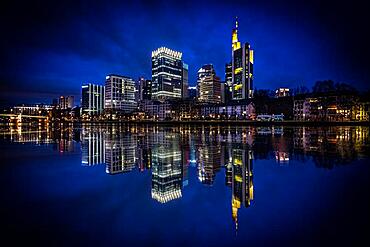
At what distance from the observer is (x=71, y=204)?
6.86 metres

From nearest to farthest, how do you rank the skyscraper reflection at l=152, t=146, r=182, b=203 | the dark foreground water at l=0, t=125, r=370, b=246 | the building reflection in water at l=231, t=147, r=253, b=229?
the dark foreground water at l=0, t=125, r=370, b=246, the building reflection in water at l=231, t=147, r=253, b=229, the skyscraper reflection at l=152, t=146, r=182, b=203

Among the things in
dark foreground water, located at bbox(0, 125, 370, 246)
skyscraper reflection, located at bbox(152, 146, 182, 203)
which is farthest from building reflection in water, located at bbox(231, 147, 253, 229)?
skyscraper reflection, located at bbox(152, 146, 182, 203)

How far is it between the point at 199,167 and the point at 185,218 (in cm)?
576

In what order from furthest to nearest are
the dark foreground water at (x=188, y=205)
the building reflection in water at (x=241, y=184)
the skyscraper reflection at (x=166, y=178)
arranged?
the skyscraper reflection at (x=166, y=178) → the building reflection in water at (x=241, y=184) → the dark foreground water at (x=188, y=205)

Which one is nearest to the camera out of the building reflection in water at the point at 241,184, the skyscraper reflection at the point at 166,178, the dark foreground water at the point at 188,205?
the dark foreground water at the point at 188,205

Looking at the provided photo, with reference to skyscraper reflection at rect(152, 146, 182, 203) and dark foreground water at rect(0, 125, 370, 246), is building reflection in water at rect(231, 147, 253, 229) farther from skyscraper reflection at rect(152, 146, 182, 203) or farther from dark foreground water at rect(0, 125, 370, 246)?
skyscraper reflection at rect(152, 146, 182, 203)

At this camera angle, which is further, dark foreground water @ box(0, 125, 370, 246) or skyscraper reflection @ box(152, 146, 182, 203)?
skyscraper reflection @ box(152, 146, 182, 203)

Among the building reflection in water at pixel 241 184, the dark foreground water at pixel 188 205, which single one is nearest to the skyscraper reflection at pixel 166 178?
the dark foreground water at pixel 188 205

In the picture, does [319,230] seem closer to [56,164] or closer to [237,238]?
[237,238]

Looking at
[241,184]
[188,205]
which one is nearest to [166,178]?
[241,184]

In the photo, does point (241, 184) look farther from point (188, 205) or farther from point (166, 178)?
point (166, 178)

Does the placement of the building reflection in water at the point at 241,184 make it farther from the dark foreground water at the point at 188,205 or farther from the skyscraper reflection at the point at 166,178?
the skyscraper reflection at the point at 166,178

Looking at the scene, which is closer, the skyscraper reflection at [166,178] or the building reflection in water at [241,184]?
the building reflection in water at [241,184]

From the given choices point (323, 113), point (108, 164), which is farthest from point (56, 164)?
point (323, 113)
